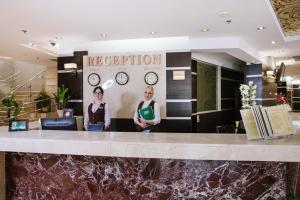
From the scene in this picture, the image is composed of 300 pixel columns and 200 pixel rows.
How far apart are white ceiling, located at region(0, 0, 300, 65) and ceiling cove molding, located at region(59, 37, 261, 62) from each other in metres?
0.09

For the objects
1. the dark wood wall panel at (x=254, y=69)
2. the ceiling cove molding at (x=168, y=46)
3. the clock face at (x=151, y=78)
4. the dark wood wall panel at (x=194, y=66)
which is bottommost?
the clock face at (x=151, y=78)

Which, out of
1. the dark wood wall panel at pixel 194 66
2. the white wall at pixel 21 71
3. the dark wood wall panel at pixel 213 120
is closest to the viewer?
the dark wood wall panel at pixel 194 66

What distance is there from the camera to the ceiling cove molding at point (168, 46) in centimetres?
675

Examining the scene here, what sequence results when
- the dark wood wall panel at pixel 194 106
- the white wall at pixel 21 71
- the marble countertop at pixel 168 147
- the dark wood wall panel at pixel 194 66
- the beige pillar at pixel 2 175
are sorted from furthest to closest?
the white wall at pixel 21 71, the dark wood wall panel at pixel 194 66, the dark wood wall panel at pixel 194 106, the beige pillar at pixel 2 175, the marble countertop at pixel 168 147

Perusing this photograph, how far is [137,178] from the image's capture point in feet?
7.31

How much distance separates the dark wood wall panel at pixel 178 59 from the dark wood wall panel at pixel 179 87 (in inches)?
7.1

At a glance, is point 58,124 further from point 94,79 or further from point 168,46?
point 94,79

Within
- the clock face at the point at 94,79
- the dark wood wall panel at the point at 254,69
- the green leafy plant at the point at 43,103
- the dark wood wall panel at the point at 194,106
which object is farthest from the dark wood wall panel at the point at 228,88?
the green leafy plant at the point at 43,103

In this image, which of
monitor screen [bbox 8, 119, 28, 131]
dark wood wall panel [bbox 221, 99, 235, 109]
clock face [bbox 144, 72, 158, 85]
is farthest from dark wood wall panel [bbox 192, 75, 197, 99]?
monitor screen [bbox 8, 119, 28, 131]

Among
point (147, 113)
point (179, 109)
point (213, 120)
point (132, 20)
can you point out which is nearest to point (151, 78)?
point (179, 109)

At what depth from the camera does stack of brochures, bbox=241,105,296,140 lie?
2004 millimetres

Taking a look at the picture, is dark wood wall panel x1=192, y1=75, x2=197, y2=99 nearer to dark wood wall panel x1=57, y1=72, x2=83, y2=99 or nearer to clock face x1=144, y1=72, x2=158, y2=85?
clock face x1=144, y1=72, x2=158, y2=85

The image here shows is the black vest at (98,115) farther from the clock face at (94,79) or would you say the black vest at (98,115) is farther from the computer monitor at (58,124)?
the computer monitor at (58,124)

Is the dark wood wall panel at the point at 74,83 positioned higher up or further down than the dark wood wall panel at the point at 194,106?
higher up
